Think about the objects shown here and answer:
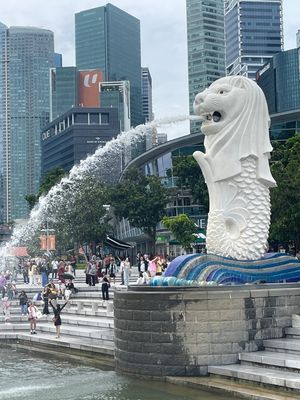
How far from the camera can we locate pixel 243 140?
66.6 ft

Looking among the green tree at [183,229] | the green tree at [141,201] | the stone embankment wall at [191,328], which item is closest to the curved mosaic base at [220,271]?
the stone embankment wall at [191,328]

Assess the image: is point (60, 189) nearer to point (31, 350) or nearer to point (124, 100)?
point (31, 350)

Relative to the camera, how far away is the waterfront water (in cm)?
1462

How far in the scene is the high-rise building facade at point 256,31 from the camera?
614 feet

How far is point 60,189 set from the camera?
59969mm

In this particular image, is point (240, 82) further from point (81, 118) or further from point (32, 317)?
point (81, 118)

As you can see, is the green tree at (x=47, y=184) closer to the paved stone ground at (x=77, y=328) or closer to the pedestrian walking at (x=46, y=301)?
the paved stone ground at (x=77, y=328)

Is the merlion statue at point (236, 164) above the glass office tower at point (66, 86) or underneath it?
underneath

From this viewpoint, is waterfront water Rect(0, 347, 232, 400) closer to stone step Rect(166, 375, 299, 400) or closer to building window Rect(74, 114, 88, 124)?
stone step Rect(166, 375, 299, 400)

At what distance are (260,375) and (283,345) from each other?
204cm

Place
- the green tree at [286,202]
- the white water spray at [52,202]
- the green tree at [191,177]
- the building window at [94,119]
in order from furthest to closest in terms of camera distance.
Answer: the building window at [94,119], the green tree at [191,177], the white water spray at [52,202], the green tree at [286,202]

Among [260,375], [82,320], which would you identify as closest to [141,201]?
[82,320]

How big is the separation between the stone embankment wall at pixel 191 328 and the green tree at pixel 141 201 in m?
38.8

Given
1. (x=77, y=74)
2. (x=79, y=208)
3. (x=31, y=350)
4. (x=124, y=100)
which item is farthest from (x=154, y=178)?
(x=77, y=74)
